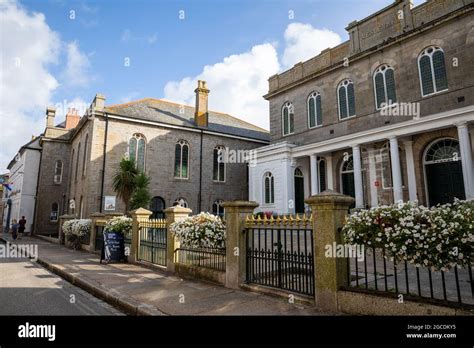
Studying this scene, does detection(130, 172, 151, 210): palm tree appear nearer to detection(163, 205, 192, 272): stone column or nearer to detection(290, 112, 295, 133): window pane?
detection(163, 205, 192, 272): stone column

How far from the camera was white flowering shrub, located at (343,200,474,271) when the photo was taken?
3.77 metres

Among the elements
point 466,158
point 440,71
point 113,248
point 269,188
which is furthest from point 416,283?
point 269,188

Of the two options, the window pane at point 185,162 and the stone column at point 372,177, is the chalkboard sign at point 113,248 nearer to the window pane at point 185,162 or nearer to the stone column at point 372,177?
the stone column at point 372,177

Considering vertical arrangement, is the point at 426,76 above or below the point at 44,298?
above

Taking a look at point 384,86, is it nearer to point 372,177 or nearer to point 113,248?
point 372,177

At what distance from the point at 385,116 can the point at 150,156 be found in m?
17.2

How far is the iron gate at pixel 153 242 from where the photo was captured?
32.1ft

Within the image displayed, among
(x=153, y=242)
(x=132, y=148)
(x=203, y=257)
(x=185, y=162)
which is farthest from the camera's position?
(x=185, y=162)

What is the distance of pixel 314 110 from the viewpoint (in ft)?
68.1

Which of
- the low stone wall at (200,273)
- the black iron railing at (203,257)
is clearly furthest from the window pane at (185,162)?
the low stone wall at (200,273)

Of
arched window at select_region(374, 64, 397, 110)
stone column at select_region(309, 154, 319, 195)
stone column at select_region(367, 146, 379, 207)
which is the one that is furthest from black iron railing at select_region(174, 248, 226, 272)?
arched window at select_region(374, 64, 397, 110)

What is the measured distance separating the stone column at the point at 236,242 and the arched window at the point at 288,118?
629 inches
